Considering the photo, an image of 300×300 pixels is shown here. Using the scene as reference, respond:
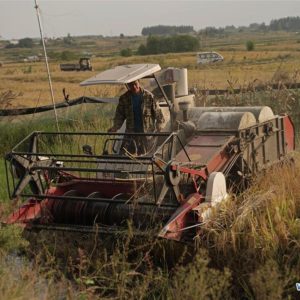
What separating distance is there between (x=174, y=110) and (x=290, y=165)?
1.78 metres

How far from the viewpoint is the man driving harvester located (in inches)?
318

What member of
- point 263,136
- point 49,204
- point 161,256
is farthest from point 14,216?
point 263,136

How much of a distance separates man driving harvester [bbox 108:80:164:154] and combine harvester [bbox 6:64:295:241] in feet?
0.55

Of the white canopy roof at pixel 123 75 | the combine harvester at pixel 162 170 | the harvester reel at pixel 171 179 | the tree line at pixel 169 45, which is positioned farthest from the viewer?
the tree line at pixel 169 45

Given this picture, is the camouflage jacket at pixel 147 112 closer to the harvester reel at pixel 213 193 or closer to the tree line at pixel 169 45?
the harvester reel at pixel 213 193

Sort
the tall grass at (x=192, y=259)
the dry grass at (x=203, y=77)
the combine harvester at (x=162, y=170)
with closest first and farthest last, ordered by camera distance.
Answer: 1. the tall grass at (x=192, y=259)
2. the combine harvester at (x=162, y=170)
3. the dry grass at (x=203, y=77)

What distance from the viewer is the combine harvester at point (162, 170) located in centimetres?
640

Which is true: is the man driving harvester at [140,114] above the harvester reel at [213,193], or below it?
above

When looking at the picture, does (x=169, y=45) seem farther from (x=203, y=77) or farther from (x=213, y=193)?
(x=213, y=193)

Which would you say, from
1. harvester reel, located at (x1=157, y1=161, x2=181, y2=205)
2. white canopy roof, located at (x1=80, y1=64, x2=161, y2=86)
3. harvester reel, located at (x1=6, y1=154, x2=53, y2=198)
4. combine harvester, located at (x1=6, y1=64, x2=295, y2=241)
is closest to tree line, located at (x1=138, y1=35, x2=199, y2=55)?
combine harvester, located at (x1=6, y1=64, x2=295, y2=241)

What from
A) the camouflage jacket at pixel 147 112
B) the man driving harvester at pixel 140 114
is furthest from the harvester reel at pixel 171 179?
the camouflage jacket at pixel 147 112

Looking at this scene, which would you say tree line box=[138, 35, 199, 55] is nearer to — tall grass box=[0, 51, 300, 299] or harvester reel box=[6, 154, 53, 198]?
harvester reel box=[6, 154, 53, 198]

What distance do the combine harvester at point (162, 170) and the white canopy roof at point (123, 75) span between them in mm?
12

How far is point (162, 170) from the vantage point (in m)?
6.20
